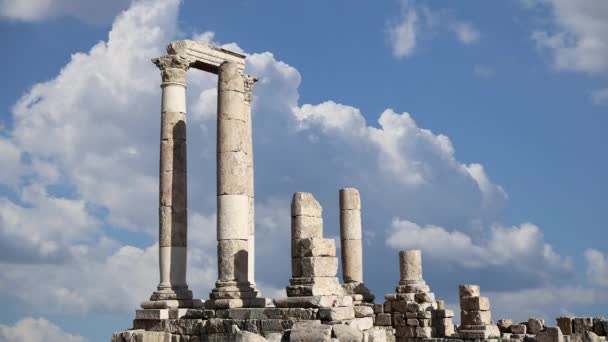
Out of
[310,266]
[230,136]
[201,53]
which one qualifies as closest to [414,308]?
[310,266]

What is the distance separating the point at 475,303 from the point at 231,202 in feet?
28.8

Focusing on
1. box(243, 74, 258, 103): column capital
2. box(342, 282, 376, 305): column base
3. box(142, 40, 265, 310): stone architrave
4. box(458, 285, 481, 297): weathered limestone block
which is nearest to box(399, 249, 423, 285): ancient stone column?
box(342, 282, 376, 305): column base

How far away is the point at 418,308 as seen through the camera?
28.3 meters

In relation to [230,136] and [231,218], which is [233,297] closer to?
[231,218]

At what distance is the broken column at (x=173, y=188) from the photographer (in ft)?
84.1

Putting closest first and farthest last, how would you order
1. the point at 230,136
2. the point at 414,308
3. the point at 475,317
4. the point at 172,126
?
the point at 230,136, the point at 172,126, the point at 475,317, the point at 414,308

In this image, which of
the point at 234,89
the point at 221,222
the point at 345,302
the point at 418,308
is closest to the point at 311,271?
the point at 345,302

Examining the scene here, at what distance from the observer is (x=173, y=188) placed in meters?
26.0

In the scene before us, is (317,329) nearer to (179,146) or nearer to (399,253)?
(179,146)

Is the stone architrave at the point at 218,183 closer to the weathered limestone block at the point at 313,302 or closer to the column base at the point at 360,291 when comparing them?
the weathered limestone block at the point at 313,302

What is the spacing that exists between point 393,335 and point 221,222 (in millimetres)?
8171

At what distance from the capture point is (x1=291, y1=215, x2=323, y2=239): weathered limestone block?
21.8 metres

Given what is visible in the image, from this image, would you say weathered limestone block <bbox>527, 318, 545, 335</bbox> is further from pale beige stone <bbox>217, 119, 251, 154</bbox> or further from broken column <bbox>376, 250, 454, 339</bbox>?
pale beige stone <bbox>217, 119, 251, 154</bbox>

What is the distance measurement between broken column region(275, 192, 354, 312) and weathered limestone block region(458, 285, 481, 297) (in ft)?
24.5
